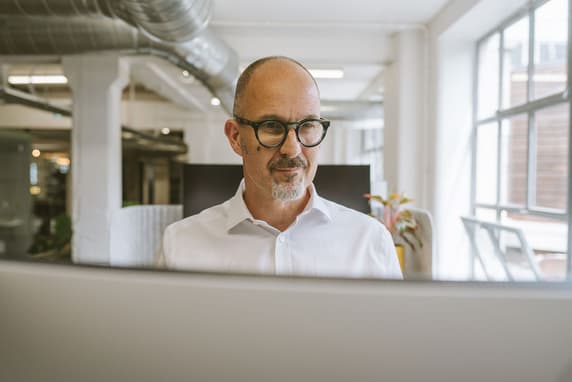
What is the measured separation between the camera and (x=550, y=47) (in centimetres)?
258

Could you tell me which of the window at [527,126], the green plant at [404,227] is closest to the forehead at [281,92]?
the green plant at [404,227]

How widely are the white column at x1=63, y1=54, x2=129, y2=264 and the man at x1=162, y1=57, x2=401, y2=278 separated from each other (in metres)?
3.54

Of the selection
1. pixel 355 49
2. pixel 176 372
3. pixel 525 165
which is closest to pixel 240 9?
pixel 355 49

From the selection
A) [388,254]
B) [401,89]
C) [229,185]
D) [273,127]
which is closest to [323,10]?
[401,89]

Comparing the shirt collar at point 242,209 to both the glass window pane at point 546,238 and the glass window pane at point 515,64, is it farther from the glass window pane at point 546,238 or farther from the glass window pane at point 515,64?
the glass window pane at point 515,64

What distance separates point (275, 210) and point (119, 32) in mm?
2447

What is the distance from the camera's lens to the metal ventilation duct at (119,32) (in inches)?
79.7

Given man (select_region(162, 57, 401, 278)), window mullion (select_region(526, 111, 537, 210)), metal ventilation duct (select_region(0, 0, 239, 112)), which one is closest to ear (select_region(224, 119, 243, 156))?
man (select_region(162, 57, 401, 278))

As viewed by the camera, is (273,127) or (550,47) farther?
(550,47)

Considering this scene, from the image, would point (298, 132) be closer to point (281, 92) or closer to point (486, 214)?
point (281, 92)

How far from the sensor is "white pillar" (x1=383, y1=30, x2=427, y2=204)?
382 cm

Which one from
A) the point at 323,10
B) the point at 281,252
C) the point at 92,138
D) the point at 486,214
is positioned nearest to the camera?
the point at 281,252

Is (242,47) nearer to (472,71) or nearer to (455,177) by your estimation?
(472,71)

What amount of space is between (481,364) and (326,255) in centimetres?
43
